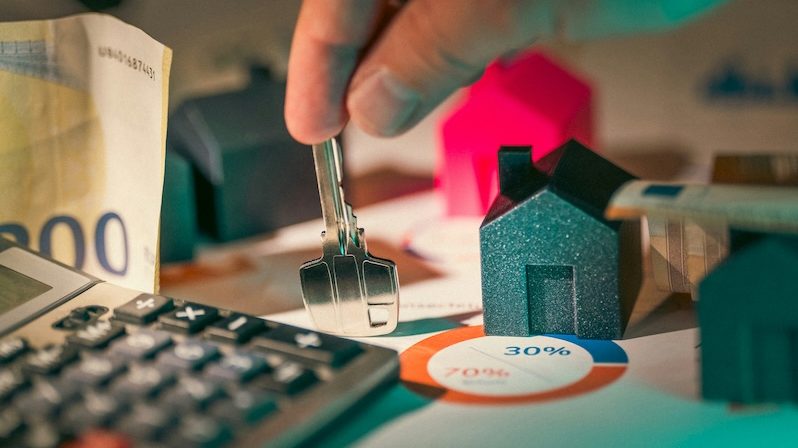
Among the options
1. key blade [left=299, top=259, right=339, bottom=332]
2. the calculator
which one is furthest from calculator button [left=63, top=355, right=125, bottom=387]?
key blade [left=299, top=259, right=339, bottom=332]

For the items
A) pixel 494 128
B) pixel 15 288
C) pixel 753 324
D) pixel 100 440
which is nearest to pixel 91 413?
pixel 100 440

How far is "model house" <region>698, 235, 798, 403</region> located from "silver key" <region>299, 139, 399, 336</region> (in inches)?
6.1

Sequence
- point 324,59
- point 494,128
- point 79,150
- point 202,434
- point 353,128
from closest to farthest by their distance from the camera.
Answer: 1. point 202,434
2. point 324,59
3. point 79,150
4. point 494,128
5. point 353,128

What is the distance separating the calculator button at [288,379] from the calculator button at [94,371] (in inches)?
2.1

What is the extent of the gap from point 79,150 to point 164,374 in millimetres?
229

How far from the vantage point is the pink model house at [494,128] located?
2.09 feet

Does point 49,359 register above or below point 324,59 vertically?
below

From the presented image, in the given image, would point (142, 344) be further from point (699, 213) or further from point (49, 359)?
point (699, 213)

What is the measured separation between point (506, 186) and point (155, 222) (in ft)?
0.61

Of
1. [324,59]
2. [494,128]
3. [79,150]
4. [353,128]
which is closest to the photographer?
[324,59]

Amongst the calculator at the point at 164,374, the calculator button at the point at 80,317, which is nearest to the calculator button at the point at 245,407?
the calculator at the point at 164,374

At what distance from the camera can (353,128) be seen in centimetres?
82

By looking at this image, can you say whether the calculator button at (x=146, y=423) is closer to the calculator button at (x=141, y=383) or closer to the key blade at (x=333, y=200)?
the calculator button at (x=141, y=383)

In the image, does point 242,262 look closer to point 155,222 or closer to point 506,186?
point 155,222
